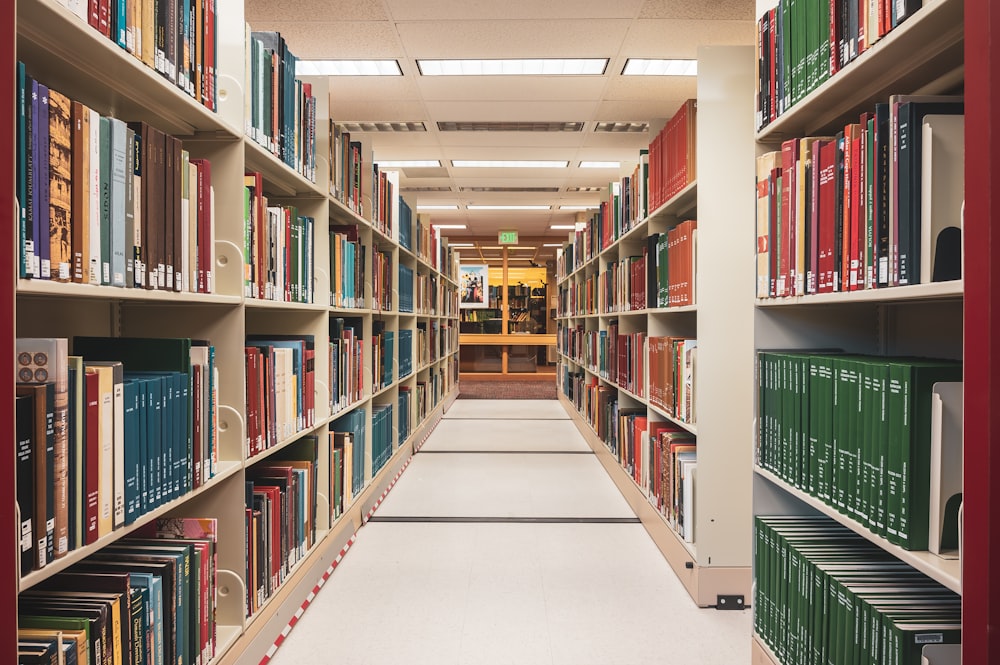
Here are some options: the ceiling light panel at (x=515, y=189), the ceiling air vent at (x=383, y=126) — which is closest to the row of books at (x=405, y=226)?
the ceiling air vent at (x=383, y=126)

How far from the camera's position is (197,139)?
1861mm

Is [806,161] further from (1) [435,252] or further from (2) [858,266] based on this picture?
(1) [435,252]

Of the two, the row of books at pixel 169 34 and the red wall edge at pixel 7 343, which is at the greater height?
the row of books at pixel 169 34

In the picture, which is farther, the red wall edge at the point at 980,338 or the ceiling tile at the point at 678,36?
the ceiling tile at the point at 678,36

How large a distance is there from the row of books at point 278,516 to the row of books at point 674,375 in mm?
1510

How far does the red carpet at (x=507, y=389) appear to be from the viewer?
9984 millimetres

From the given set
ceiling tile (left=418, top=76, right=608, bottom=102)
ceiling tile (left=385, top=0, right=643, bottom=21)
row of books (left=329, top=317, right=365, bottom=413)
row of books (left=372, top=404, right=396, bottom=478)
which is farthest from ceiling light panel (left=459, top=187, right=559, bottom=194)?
row of books (left=329, top=317, right=365, bottom=413)

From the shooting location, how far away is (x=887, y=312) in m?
1.82

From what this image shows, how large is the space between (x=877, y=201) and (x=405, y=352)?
417cm

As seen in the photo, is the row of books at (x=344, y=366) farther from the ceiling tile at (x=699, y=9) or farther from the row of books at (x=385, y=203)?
the ceiling tile at (x=699, y=9)

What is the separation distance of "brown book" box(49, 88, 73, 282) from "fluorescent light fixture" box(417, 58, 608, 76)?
3259mm

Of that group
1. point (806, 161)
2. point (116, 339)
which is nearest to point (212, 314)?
point (116, 339)

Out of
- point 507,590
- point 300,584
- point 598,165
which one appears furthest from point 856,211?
point 598,165

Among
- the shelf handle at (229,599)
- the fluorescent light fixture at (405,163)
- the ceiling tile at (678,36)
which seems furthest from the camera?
the fluorescent light fixture at (405,163)
